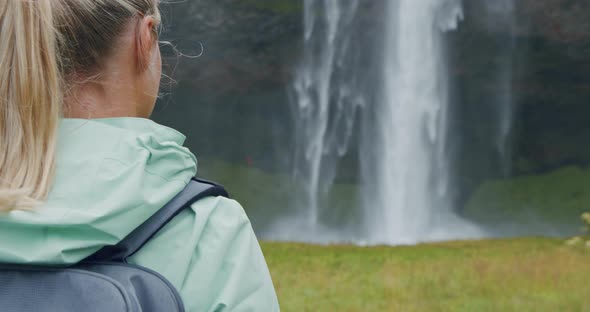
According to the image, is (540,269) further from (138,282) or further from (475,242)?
(138,282)

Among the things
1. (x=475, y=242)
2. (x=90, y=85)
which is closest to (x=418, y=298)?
(x=475, y=242)

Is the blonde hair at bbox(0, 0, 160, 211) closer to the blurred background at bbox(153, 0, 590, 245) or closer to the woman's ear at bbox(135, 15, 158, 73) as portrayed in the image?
the woman's ear at bbox(135, 15, 158, 73)

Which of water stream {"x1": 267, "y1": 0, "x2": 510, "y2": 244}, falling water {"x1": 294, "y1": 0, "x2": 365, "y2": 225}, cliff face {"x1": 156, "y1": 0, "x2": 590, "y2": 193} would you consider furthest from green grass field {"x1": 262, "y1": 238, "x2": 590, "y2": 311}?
falling water {"x1": 294, "y1": 0, "x2": 365, "y2": 225}

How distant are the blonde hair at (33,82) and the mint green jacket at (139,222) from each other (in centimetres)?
3

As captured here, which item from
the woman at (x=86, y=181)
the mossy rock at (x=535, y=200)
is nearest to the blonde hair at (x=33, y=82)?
the woman at (x=86, y=181)

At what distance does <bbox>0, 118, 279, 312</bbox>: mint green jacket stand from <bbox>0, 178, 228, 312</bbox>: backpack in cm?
2

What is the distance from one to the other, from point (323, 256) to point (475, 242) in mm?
2601

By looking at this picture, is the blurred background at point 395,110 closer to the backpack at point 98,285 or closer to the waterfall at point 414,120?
the waterfall at point 414,120

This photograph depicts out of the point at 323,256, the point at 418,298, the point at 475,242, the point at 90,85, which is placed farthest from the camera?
the point at 475,242

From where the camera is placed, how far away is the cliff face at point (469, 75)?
50.5 ft

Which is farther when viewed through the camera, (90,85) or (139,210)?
(90,85)

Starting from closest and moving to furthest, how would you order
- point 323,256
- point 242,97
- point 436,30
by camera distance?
1. point 323,256
2. point 436,30
3. point 242,97

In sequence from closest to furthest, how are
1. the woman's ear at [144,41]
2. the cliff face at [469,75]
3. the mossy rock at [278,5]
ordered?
the woman's ear at [144,41] → the cliff face at [469,75] → the mossy rock at [278,5]

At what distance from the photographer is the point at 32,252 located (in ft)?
3.25
